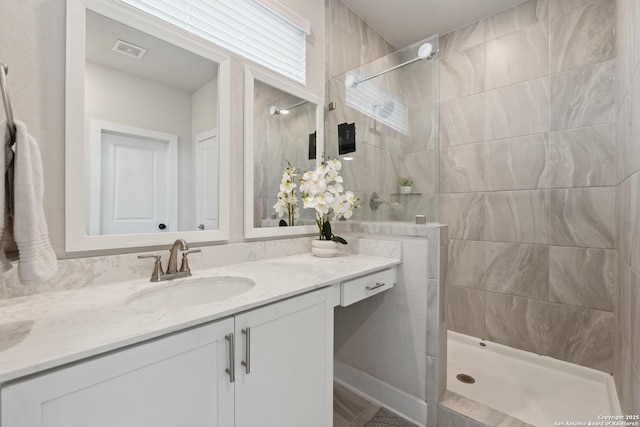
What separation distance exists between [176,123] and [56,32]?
17.9 inches

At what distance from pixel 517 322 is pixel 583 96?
1.58 meters

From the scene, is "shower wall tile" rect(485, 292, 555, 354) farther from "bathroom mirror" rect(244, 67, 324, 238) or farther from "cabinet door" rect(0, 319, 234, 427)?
"cabinet door" rect(0, 319, 234, 427)

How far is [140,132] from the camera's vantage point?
1.18m

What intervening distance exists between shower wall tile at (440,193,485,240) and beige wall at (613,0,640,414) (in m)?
0.87

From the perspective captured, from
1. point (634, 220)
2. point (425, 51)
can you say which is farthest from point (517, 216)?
point (425, 51)

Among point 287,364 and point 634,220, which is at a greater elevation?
point 634,220

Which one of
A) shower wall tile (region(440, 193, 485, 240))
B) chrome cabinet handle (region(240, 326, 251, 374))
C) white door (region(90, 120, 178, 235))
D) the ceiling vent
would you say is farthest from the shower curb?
the ceiling vent

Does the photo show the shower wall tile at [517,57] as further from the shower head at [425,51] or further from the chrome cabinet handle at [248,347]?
the chrome cabinet handle at [248,347]

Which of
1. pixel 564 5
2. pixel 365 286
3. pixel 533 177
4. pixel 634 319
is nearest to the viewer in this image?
pixel 634 319

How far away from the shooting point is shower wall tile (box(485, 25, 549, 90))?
2.00 meters

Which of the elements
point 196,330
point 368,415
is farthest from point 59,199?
point 368,415

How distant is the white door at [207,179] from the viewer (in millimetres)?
1345

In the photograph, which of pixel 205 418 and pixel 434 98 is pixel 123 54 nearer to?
pixel 205 418

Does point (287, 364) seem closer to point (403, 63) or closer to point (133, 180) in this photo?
point (133, 180)
